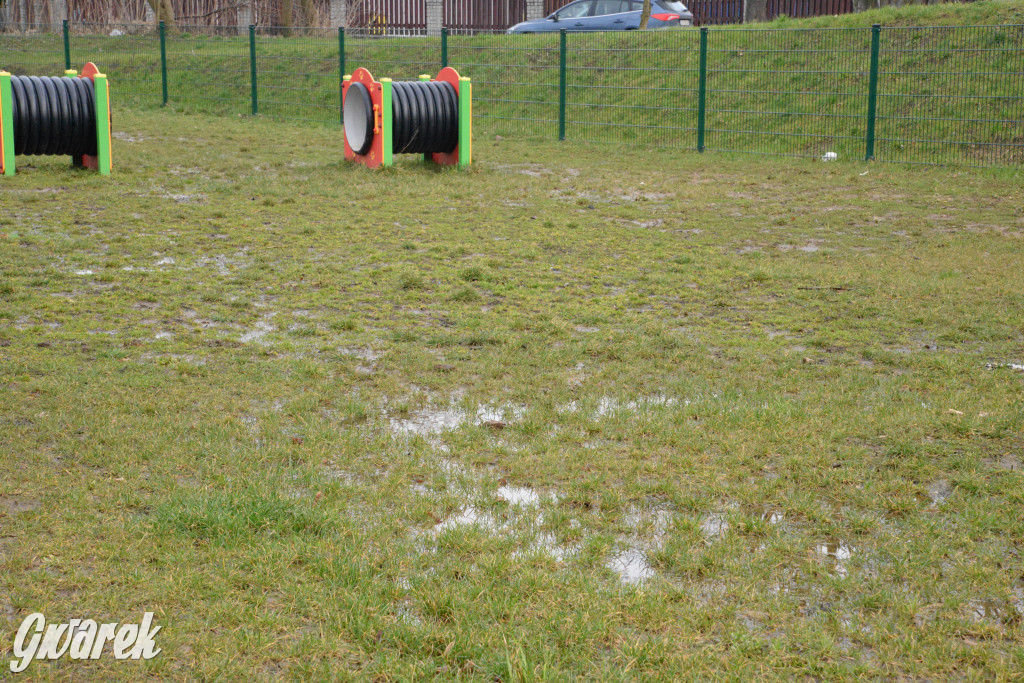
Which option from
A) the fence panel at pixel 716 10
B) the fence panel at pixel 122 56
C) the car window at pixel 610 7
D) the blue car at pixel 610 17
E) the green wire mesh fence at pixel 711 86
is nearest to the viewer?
the green wire mesh fence at pixel 711 86

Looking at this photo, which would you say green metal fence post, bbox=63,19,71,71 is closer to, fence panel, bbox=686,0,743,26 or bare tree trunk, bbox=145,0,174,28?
bare tree trunk, bbox=145,0,174,28

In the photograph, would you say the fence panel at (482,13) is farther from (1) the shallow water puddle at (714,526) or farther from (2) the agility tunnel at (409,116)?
(1) the shallow water puddle at (714,526)

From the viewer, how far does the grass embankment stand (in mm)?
15922

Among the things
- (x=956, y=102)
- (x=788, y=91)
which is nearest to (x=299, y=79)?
(x=788, y=91)

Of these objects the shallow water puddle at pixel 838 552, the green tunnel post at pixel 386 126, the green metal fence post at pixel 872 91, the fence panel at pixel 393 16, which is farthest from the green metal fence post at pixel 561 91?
the fence panel at pixel 393 16

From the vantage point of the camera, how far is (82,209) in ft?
36.7

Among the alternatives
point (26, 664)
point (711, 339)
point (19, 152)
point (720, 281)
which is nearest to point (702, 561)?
point (26, 664)

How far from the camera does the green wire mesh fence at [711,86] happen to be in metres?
15.9

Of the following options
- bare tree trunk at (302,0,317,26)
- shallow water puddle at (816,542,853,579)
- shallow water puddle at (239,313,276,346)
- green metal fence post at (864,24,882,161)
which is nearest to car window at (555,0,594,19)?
green metal fence post at (864,24,882,161)

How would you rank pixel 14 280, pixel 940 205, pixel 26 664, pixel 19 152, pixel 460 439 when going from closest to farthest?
pixel 26 664
pixel 460 439
pixel 14 280
pixel 940 205
pixel 19 152

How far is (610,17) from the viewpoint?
86.2ft

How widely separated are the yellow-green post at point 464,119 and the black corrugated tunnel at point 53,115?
15.9 feet

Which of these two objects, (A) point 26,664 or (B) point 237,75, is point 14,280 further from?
(B) point 237,75

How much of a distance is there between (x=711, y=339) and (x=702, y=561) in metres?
3.15
